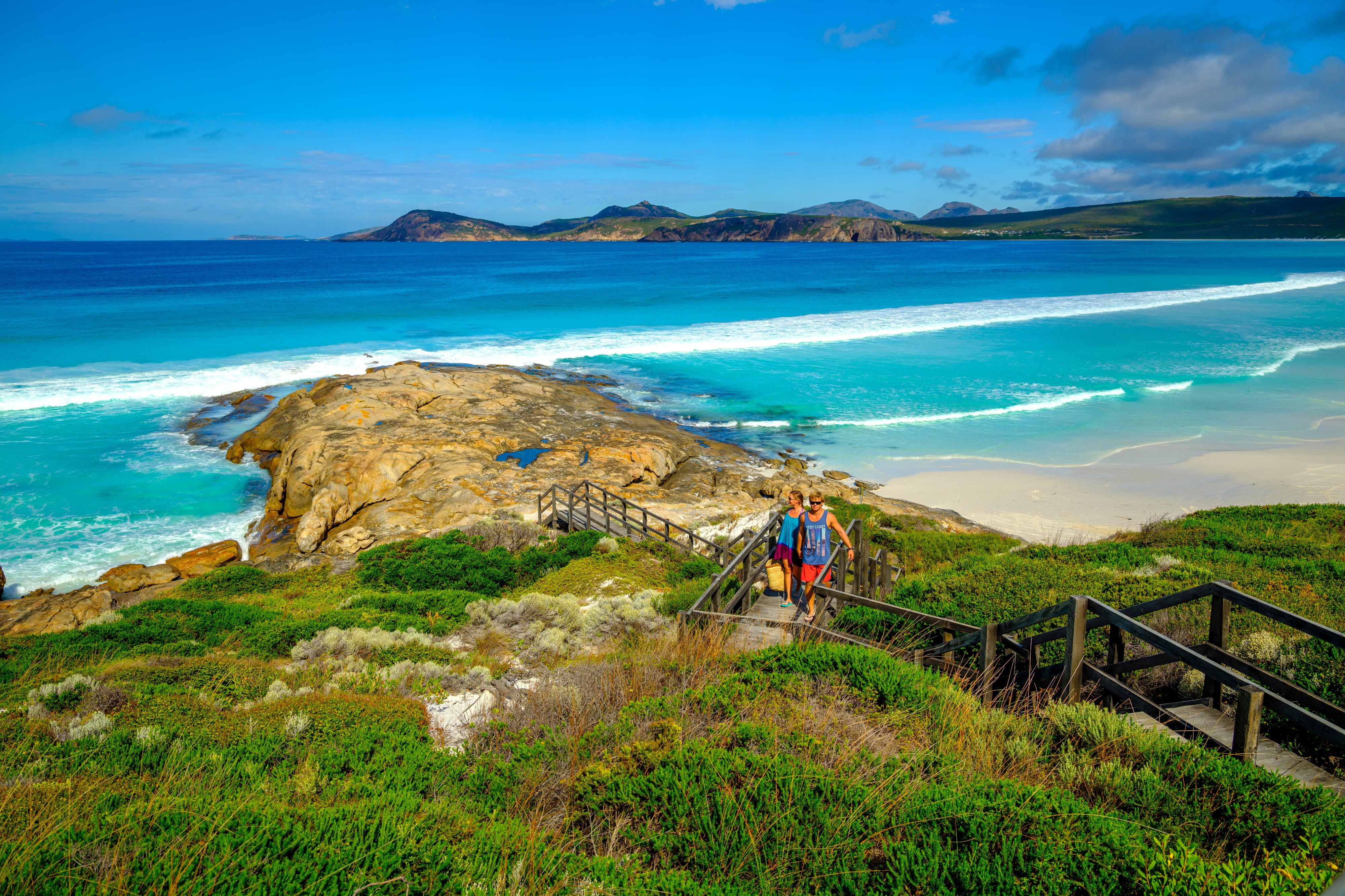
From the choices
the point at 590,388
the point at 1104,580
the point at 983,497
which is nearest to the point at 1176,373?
the point at 983,497

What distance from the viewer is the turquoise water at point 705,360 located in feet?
71.8

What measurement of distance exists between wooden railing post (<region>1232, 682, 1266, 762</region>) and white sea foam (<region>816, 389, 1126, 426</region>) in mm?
23179

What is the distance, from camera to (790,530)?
345 inches

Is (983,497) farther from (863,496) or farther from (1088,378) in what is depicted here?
(1088,378)

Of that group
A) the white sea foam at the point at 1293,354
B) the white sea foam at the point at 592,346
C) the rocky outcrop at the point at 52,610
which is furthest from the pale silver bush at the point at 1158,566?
the white sea foam at the point at 592,346

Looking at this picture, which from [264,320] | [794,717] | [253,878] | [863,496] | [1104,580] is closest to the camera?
[253,878]

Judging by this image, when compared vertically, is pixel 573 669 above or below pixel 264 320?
below

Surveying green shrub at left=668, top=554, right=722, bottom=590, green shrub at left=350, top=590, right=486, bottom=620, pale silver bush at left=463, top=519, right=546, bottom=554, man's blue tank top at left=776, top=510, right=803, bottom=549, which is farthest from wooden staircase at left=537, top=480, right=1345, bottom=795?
pale silver bush at left=463, top=519, right=546, bottom=554

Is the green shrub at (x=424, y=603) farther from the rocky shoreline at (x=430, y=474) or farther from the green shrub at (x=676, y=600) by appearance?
the rocky shoreline at (x=430, y=474)

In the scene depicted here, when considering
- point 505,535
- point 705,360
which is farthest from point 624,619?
point 705,360

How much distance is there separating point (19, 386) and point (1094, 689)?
43.8m

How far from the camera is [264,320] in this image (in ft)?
172

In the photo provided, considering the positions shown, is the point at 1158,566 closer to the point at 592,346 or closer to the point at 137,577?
the point at 137,577

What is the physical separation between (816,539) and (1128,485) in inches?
606
